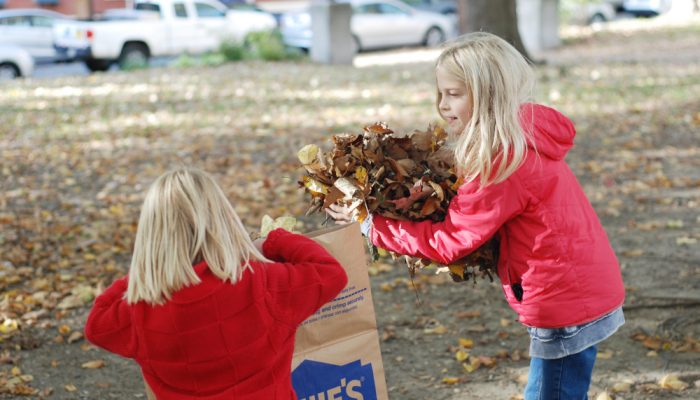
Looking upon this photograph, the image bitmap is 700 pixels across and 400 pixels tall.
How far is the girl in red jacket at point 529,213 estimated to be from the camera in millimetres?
2688

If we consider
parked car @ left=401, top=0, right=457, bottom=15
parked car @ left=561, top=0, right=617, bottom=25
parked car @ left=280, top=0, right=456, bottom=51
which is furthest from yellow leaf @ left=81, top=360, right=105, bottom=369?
parked car @ left=401, top=0, right=457, bottom=15

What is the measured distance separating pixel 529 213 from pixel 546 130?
0.27m

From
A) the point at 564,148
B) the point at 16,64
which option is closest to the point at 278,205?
the point at 564,148

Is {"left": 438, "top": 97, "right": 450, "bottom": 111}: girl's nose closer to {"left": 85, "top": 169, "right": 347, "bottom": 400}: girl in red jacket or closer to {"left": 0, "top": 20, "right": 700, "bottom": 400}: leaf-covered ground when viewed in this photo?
{"left": 85, "top": 169, "right": 347, "bottom": 400}: girl in red jacket

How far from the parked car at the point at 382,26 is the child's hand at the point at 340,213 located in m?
18.0

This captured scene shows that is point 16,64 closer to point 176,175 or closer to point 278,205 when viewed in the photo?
point 278,205

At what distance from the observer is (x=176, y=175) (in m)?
2.30

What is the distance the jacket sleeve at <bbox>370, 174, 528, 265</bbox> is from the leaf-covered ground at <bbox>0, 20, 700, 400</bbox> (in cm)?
77

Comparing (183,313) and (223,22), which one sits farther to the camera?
(223,22)

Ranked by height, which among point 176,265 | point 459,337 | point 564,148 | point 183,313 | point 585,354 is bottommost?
point 459,337

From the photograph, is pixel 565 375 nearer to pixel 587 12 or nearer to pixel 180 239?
pixel 180 239

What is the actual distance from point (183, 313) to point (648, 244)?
4521 mm

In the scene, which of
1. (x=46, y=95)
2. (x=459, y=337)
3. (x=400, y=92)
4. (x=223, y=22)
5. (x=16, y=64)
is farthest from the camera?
(x=223, y=22)

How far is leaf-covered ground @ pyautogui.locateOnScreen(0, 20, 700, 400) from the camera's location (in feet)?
14.3
